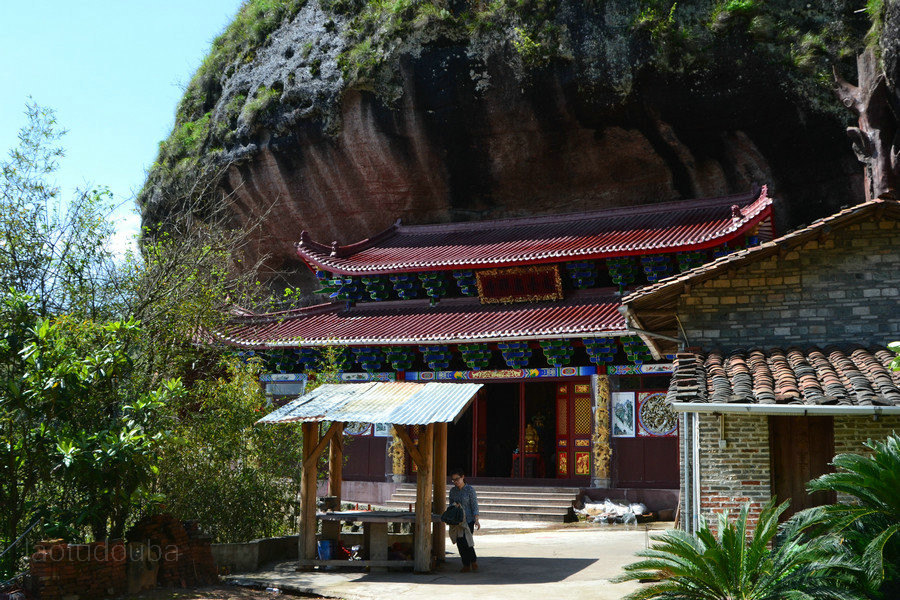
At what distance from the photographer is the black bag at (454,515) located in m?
11.6

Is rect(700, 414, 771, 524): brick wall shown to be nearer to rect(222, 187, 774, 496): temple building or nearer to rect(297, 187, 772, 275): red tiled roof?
rect(222, 187, 774, 496): temple building

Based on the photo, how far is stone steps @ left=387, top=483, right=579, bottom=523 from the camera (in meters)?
18.5

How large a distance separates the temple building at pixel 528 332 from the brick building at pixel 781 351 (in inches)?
261

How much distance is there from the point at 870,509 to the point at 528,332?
11.9m

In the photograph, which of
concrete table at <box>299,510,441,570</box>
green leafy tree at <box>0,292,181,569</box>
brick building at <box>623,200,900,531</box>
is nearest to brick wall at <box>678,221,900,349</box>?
brick building at <box>623,200,900,531</box>

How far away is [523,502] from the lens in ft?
62.8

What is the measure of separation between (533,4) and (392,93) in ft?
14.9

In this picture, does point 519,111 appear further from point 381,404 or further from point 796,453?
point 796,453

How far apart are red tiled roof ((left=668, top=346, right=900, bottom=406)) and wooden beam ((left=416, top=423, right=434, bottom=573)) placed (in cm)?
334

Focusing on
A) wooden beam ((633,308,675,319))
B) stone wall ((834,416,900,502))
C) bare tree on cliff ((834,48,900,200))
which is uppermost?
bare tree on cliff ((834,48,900,200))

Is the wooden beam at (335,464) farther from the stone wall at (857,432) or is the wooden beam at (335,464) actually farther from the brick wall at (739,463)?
the stone wall at (857,432)

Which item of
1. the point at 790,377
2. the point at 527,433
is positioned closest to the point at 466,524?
the point at 790,377

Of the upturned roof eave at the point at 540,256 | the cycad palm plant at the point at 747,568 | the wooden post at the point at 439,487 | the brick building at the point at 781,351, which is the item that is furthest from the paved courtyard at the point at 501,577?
the upturned roof eave at the point at 540,256

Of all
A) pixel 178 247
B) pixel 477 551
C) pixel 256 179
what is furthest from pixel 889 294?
pixel 256 179
